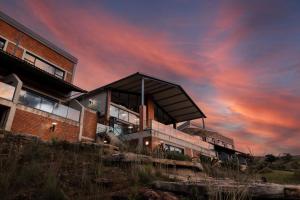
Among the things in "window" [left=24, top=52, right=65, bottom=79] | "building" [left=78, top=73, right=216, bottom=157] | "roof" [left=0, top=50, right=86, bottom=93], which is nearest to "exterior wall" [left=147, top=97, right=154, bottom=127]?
"building" [left=78, top=73, right=216, bottom=157]

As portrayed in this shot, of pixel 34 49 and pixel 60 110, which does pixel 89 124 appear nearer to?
pixel 60 110

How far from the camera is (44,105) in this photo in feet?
59.4

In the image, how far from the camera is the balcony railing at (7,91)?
15484 millimetres

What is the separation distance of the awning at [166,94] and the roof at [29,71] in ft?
21.4

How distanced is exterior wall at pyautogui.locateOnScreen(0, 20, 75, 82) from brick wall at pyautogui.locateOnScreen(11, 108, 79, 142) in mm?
6388

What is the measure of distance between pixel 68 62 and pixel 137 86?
8054 mm

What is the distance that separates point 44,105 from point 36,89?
228 cm

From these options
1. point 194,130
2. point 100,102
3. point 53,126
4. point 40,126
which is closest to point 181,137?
point 100,102

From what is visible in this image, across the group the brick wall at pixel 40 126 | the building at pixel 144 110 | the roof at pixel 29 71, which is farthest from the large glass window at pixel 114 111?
the brick wall at pixel 40 126

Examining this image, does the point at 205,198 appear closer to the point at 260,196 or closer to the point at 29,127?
the point at 260,196

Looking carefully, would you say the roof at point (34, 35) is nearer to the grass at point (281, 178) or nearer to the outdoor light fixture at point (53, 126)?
the outdoor light fixture at point (53, 126)

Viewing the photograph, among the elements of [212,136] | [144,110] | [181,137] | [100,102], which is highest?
[212,136]

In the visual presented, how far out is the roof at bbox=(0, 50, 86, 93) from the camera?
17.2 m

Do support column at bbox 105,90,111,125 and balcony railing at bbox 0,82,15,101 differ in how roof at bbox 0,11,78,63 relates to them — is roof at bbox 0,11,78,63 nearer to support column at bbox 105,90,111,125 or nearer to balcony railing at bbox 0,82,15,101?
support column at bbox 105,90,111,125
